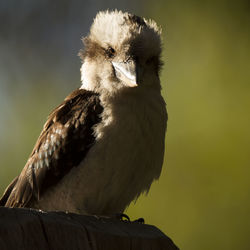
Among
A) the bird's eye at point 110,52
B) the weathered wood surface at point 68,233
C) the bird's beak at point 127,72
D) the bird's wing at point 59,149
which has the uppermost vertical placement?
the bird's eye at point 110,52

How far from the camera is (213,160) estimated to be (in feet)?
27.6

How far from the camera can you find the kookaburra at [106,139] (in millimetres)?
5023

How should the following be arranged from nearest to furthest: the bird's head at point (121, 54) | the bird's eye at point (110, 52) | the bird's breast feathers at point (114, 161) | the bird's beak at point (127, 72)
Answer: the bird's breast feathers at point (114, 161) < the bird's beak at point (127, 72) < the bird's head at point (121, 54) < the bird's eye at point (110, 52)

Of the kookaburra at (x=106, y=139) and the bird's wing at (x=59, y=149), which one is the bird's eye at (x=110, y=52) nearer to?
the kookaburra at (x=106, y=139)

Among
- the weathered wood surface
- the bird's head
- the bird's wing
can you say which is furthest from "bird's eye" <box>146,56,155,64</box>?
the weathered wood surface

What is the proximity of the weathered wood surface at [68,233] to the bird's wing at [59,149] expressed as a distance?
1473 millimetres

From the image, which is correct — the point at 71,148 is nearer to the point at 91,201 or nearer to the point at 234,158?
the point at 91,201

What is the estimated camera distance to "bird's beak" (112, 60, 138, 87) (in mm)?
5113

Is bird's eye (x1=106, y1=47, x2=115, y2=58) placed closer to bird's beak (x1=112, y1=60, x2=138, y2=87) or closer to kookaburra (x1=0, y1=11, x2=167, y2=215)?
kookaburra (x1=0, y1=11, x2=167, y2=215)

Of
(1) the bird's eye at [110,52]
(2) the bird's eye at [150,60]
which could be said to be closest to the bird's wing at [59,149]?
(1) the bird's eye at [110,52]

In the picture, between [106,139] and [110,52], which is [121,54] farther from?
[106,139]

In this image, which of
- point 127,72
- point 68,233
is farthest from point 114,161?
point 68,233

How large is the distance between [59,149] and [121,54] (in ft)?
2.59

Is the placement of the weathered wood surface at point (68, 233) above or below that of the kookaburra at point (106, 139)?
below
